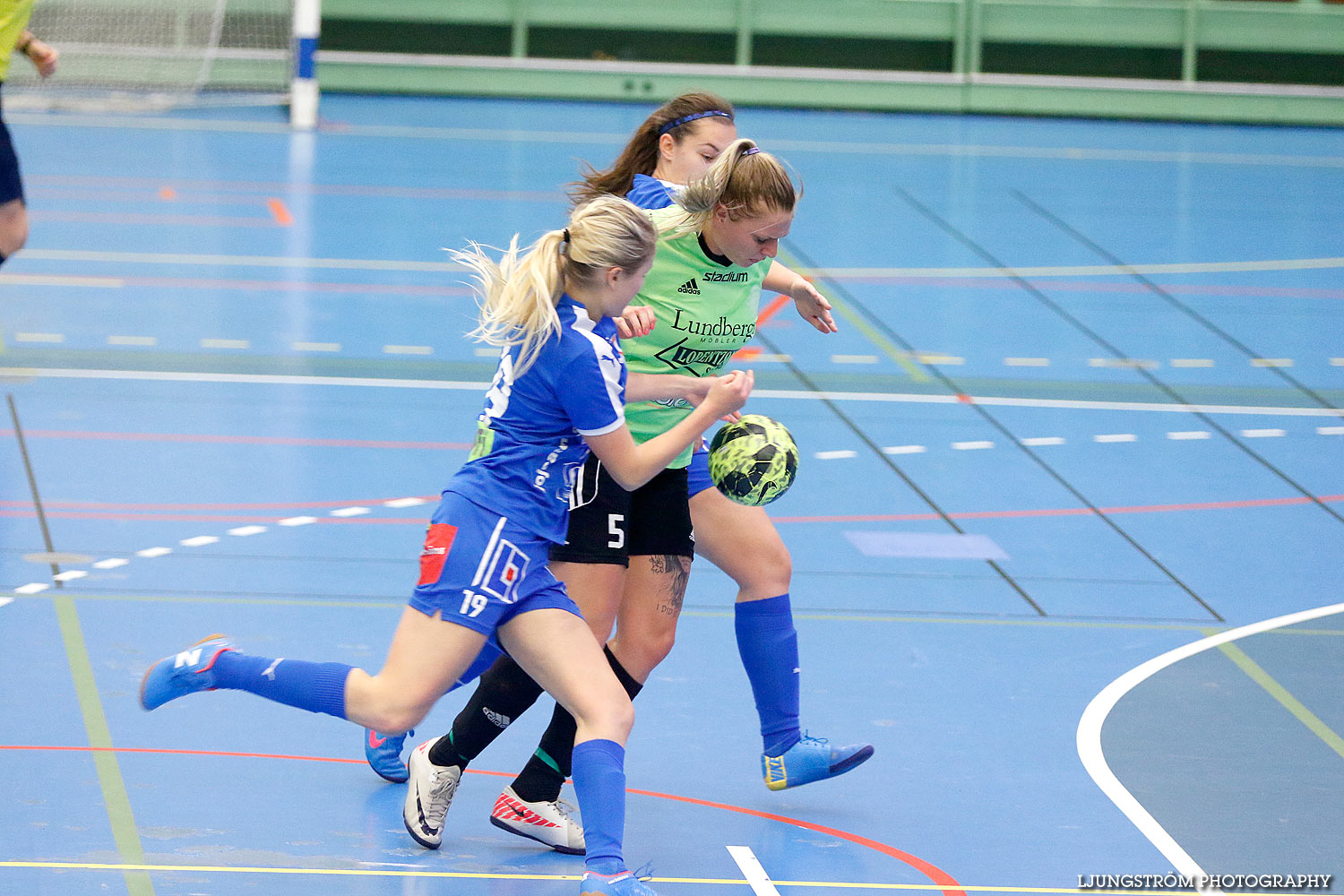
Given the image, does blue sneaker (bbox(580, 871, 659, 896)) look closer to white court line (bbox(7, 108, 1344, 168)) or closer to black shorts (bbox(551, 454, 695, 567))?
black shorts (bbox(551, 454, 695, 567))

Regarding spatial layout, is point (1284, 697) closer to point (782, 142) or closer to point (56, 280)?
point (56, 280)

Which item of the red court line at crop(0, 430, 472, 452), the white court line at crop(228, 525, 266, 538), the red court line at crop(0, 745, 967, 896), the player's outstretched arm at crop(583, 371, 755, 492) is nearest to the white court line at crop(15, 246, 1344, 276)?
the red court line at crop(0, 430, 472, 452)

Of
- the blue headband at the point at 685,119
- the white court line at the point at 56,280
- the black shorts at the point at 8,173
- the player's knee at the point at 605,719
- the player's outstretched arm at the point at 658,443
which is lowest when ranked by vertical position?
the player's knee at the point at 605,719

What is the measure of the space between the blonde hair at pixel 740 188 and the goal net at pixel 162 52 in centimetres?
1371

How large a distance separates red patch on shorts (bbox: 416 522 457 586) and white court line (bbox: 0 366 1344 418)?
17.5ft

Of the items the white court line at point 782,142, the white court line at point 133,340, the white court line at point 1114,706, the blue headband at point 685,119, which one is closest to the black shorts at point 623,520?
the blue headband at point 685,119

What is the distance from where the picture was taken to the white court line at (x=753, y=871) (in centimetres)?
400

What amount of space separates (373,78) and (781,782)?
17789mm

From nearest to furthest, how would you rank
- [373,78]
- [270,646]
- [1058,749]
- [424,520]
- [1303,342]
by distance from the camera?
[1058,749] < [270,646] < [424,520] < [1303,342] < [373,78]

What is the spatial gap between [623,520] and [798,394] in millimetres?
5223

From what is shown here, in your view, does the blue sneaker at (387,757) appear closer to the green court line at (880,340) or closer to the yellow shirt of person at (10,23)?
the yellow shirt of person at (10,23)

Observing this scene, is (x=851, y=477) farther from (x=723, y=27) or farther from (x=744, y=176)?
(x=723, y=27)

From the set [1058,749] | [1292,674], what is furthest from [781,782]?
[1292,674]

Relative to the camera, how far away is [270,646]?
18.0 ft
